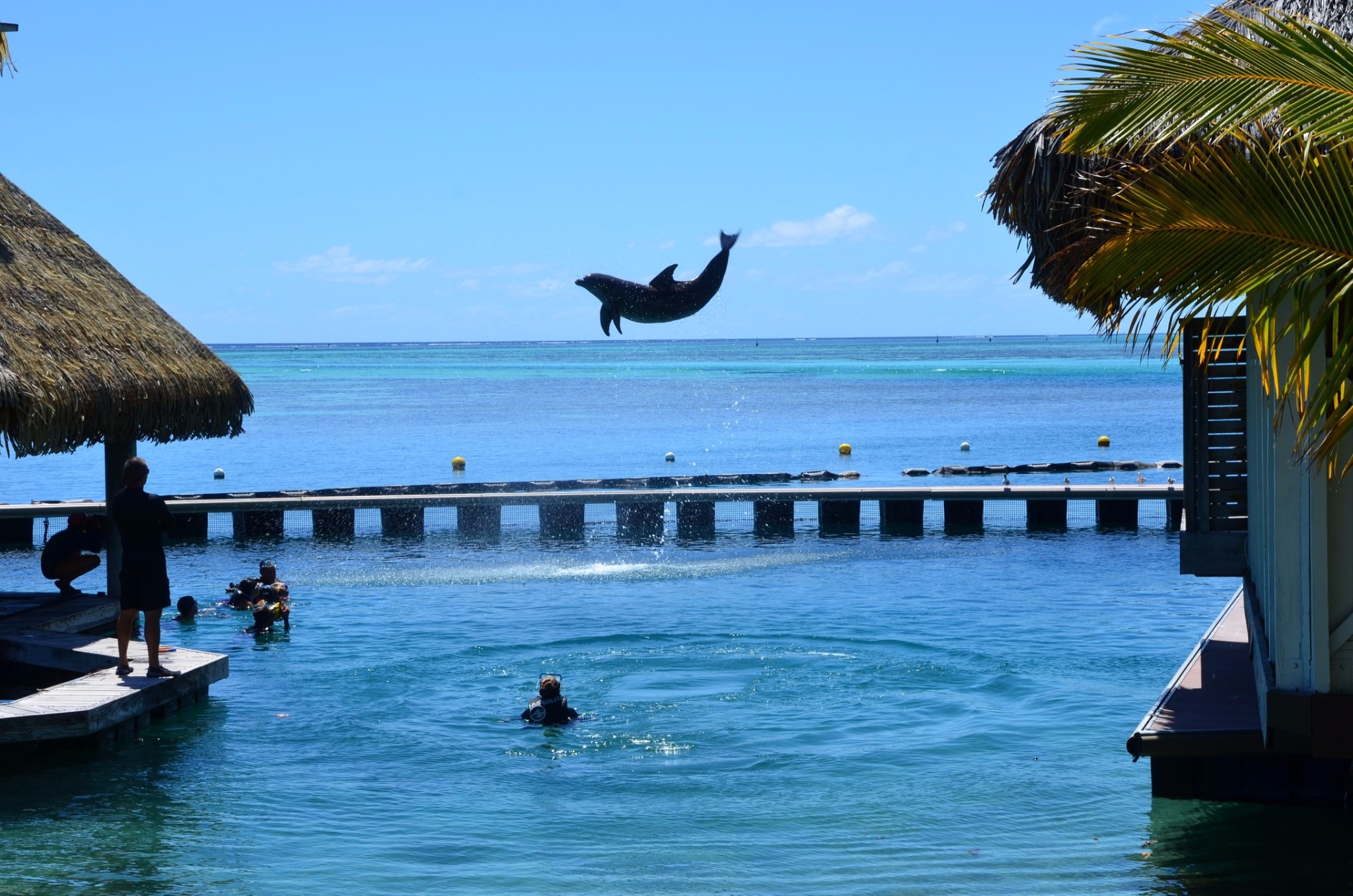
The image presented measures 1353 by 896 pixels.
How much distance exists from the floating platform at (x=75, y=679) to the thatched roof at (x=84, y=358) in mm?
1928

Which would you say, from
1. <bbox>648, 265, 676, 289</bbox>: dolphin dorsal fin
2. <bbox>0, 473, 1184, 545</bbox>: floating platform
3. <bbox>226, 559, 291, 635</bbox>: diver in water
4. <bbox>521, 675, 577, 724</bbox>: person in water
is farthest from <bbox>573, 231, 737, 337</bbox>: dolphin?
<bbox>0, 473, 1184, 545</bbox>: floating platform

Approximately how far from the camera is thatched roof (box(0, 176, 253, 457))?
12344mm

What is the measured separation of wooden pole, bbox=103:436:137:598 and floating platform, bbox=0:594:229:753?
615 mm

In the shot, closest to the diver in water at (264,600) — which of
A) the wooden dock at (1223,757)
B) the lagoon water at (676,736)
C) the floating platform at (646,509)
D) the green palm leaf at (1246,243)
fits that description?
the lagoon water at (676,736)

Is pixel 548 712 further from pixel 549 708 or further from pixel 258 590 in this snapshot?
pixel 258 590

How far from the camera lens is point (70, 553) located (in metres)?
15.5

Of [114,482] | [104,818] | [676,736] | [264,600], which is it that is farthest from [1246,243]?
[264,600]

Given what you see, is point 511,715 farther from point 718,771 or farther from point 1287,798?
point 1287,798

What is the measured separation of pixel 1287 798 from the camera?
9.22 meters

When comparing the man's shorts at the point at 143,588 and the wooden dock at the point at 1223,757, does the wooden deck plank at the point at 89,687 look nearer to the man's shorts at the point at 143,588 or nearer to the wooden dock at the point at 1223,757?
the man's shorts at the point at 143,588

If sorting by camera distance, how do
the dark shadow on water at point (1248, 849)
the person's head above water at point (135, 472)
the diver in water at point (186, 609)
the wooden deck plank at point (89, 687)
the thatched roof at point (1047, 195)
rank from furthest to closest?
the diver in water at point (186, 609)
the person's head above water at point (135, 472)
the wooden deck plank at point (89, 687)
the thatched roof at point (1047, 195)
the dark shadow on water at point (1248, 849)

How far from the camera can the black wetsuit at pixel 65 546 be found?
15.5 meters

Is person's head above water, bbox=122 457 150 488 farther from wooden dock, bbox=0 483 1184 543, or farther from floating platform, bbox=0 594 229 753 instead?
wooden dock, bbox=0 483 1184 543

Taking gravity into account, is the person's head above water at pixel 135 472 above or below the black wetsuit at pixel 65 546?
above
